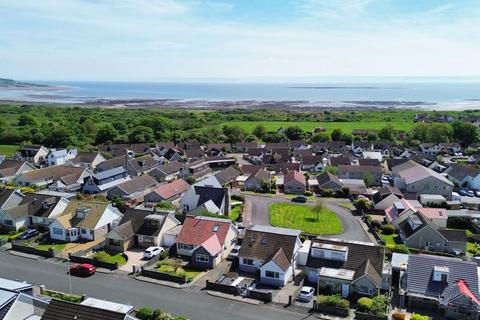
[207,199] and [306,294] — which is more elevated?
[207,199]

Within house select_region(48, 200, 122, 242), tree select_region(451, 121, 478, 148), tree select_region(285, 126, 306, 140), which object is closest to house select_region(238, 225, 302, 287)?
house select_region(48, 200, 122, 242)

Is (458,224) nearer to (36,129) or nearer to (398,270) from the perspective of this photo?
(398,270)

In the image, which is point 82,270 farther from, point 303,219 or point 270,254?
point 303,219

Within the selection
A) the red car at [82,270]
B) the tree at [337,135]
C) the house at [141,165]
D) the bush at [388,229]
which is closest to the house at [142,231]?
the red car at [82,270]

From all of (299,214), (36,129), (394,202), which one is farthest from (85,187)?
(36,129)

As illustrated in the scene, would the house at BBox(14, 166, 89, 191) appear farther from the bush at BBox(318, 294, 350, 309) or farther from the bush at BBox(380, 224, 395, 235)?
the bush at BBox(318, 294, 350, 309)

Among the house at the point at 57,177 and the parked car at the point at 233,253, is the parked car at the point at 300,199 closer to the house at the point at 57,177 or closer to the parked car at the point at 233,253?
the parked car at the point at 233,253

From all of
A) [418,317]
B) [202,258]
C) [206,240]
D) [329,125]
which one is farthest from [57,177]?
[329,125]
